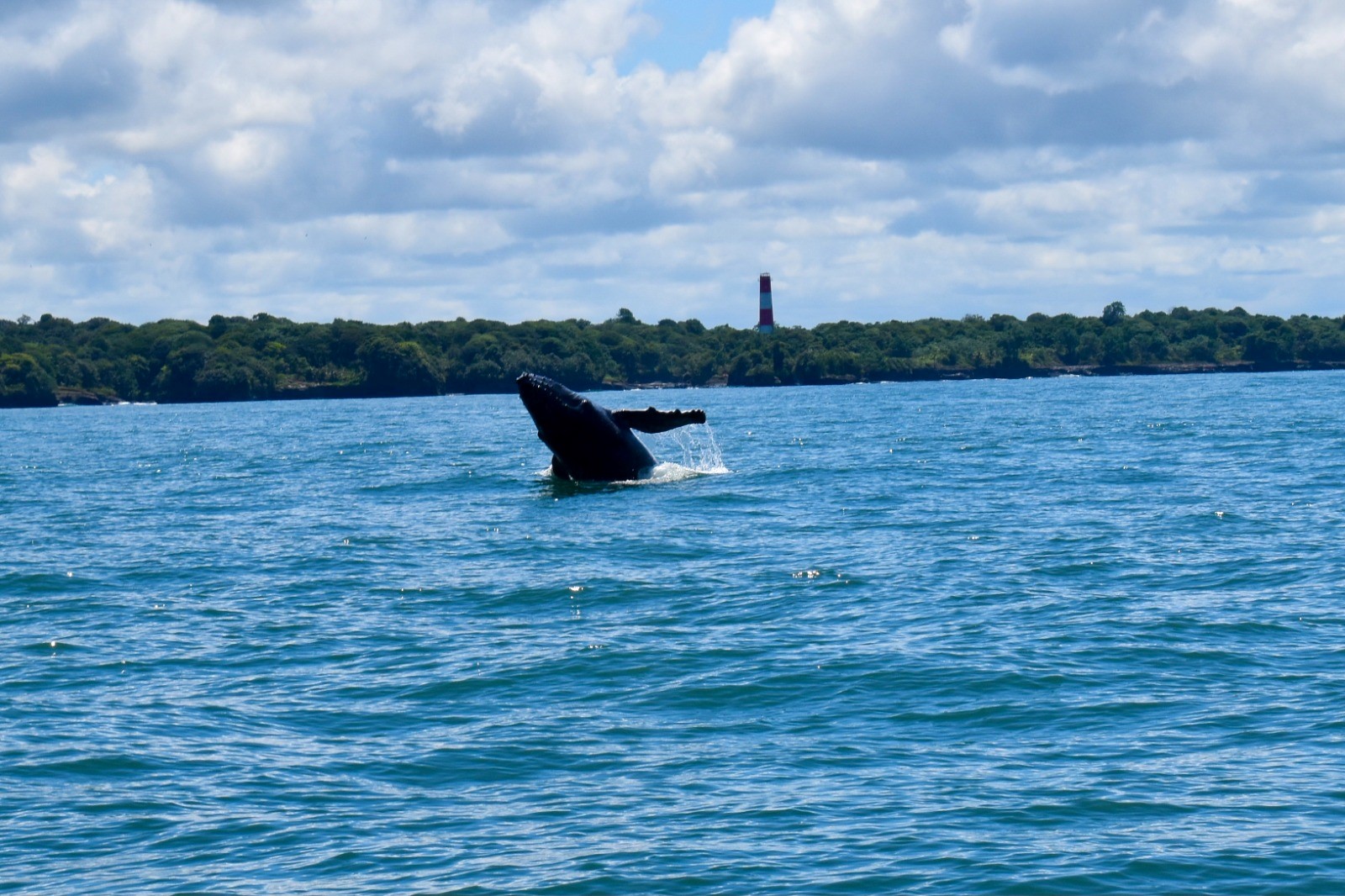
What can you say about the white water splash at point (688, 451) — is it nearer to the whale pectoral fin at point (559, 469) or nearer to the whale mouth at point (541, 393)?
the whale pectoral fin at point (559, 469)

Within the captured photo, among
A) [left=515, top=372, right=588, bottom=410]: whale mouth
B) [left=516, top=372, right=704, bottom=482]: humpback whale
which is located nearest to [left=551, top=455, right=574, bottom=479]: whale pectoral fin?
[left=516, top=372, right=704, bottom=482]: humpback whale

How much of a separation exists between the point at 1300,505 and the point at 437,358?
16586 centimetres

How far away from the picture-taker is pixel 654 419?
117 ft

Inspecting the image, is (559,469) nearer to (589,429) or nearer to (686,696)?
(589,429)

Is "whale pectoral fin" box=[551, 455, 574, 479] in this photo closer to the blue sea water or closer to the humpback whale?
the humpback whale

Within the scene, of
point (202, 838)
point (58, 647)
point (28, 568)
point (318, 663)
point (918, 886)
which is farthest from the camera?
point (28, 568)

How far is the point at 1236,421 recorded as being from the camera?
6575 centimetres

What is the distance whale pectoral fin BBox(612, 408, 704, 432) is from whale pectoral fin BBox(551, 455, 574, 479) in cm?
251

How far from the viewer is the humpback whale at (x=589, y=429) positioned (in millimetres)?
35406

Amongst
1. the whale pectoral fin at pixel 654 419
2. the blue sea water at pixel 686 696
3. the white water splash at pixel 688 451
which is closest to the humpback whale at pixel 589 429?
the whale pectoral fin at pixel 654 419

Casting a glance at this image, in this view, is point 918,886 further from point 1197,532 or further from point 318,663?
point 1197,532

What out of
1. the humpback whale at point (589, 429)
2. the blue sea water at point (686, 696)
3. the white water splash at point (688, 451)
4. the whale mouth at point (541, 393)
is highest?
the whale mouth at point (541, 393)

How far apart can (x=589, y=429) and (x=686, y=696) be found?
20.9 metres

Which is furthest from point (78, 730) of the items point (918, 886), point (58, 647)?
point (918, 886)
